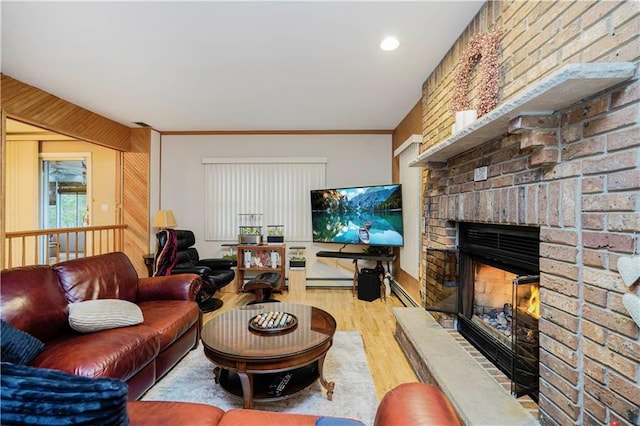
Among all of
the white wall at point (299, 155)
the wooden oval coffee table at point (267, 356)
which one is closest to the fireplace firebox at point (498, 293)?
the wooden oval coffee table at point (267, 356)

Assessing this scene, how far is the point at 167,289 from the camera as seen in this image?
8.72ft

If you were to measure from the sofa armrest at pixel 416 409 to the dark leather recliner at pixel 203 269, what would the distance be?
294 cm

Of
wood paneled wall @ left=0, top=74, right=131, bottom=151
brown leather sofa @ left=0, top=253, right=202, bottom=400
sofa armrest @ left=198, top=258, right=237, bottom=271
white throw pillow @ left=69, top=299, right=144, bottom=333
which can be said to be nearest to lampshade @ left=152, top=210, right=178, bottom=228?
sofa armrest @ left=198, top=258, right=237, bottom=271

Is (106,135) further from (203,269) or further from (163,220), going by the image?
(203,269)

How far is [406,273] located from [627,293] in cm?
301

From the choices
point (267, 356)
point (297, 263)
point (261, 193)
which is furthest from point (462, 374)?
point (261, 193)

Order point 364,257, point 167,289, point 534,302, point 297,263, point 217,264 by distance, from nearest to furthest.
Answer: point 534,302 → point 167,289 → point 364,257 → point 217,264 → point 297,263

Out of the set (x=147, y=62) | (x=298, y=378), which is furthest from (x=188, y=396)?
(x=147, y=62)

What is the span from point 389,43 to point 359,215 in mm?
2400

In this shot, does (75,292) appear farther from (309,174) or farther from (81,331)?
(309,174)

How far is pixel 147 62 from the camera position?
2584mm

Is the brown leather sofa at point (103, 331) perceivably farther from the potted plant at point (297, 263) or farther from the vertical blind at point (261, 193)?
the vertical blind at point (261, 193)

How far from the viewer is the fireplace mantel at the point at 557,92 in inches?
39.5

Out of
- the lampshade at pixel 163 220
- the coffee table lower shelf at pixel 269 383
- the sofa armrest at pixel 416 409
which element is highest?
the lampshade at pixel 163 220
